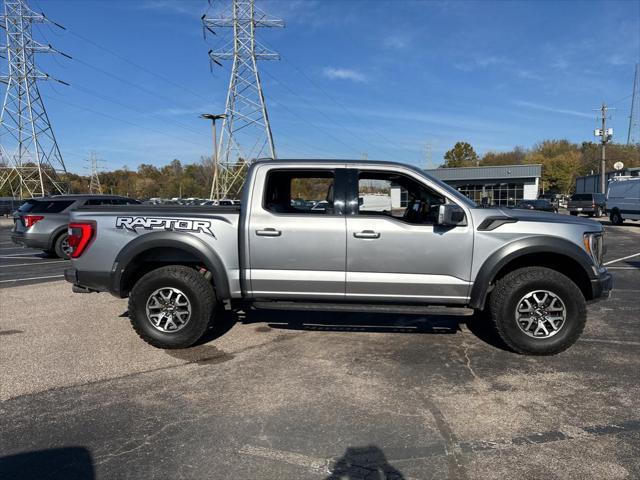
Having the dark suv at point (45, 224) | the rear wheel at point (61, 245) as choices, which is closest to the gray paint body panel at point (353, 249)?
the dark suv at point (45, 224)

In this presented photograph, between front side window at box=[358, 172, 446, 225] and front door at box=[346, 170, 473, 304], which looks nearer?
front door at box=[346, 170, 473, 304]

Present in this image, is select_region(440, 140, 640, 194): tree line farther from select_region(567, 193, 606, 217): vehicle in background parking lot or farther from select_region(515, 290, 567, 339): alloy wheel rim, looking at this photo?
select_region(515, 290, 567, 339): alloy wheel rim

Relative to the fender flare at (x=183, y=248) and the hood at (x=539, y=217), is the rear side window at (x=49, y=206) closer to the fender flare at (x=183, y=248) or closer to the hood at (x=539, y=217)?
the fender flare at (x=183, y=248)

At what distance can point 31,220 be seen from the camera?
479 inches

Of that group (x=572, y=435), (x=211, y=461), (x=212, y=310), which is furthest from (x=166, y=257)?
(x=572, y=435)

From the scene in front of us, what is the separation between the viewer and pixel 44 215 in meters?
12.2

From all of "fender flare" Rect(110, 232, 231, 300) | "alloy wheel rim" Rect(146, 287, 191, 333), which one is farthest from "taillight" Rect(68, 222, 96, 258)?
"alloy wheel rim" Rect(146, 287, 191, 333)

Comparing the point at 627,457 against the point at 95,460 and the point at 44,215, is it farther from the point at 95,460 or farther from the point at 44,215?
the point at 44,215

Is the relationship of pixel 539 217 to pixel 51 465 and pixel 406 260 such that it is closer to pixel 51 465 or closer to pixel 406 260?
pixel 406 260

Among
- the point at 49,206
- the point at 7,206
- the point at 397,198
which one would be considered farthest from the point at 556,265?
the point at 7,206

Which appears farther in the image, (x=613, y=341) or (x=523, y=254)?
(x=613, y=341)

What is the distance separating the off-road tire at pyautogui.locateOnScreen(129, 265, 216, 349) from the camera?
4.91 meters

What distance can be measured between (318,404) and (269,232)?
6.06ft

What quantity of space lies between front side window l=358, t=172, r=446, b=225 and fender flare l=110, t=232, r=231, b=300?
1619mm
